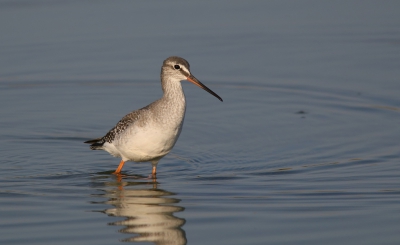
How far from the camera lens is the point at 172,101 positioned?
39.4ft

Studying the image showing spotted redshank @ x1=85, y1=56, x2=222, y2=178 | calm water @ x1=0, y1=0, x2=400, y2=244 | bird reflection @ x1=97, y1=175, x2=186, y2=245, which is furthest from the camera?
spotted redshank @ x1=85, y1=56, x2=222, y2=178

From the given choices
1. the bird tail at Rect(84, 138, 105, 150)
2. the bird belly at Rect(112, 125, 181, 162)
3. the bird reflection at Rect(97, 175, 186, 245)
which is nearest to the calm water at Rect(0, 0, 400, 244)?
the bird reflection at Rect(97, 175, 186, 245)

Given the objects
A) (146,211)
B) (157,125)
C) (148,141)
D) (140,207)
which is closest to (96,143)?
(148,141)

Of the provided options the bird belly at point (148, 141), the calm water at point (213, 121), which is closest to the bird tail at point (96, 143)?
the calm water at point (213, 121)

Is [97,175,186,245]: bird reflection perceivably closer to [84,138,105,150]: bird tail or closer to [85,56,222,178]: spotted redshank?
[85,56,222,178]: spotted redshank

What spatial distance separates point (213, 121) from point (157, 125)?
3758mm

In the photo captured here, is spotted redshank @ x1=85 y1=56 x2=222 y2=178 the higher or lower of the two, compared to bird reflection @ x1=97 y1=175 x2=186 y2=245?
A: higher

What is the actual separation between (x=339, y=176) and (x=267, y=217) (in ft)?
8.09

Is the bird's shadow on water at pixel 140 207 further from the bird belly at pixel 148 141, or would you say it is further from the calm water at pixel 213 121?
the bird belly at pixel 148 141

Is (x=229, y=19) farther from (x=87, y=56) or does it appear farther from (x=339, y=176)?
(x=339, y=176)

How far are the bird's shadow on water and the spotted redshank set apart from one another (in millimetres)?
495

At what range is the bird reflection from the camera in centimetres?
964

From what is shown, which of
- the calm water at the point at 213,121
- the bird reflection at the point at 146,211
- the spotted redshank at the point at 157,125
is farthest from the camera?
the spotted redshank at the point at 157,125

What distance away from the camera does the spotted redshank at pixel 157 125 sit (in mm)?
11875
